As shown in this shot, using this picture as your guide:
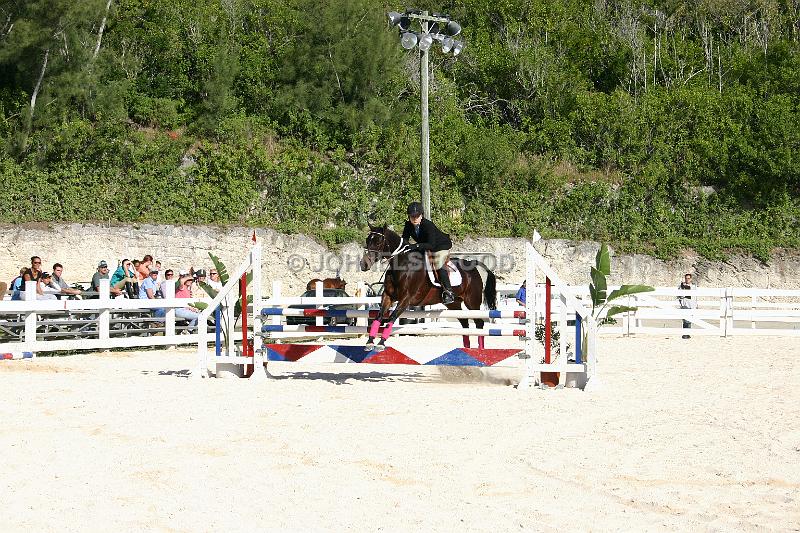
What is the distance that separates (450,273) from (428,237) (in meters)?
1.05

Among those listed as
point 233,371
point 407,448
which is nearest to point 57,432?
point 407,448

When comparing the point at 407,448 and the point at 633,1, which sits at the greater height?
the point at 633,1

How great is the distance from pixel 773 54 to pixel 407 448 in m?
49.6

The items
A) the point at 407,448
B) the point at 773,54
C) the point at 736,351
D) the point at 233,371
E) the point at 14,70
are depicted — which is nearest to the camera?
the point at 407,448

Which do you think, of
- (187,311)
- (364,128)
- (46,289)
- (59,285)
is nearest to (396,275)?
(187,311)

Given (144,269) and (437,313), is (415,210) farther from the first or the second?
(144,269)

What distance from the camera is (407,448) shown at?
772 cm

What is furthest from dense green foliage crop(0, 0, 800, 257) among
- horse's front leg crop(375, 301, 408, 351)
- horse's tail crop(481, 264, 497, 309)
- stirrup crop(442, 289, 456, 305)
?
horse's front leg crop(375, 301, 408, 351)

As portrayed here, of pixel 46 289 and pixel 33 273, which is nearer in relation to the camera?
pixel 33 273

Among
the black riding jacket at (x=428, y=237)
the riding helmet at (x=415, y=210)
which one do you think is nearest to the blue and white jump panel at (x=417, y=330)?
the black riding jacket at (x=428, y=237)

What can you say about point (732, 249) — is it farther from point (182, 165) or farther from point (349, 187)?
point (182, 165)

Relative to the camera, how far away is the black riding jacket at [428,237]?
1248 cm

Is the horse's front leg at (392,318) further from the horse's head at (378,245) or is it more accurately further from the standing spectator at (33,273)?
the standing spectator at (33,273)

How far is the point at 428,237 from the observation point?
41.1 ft
